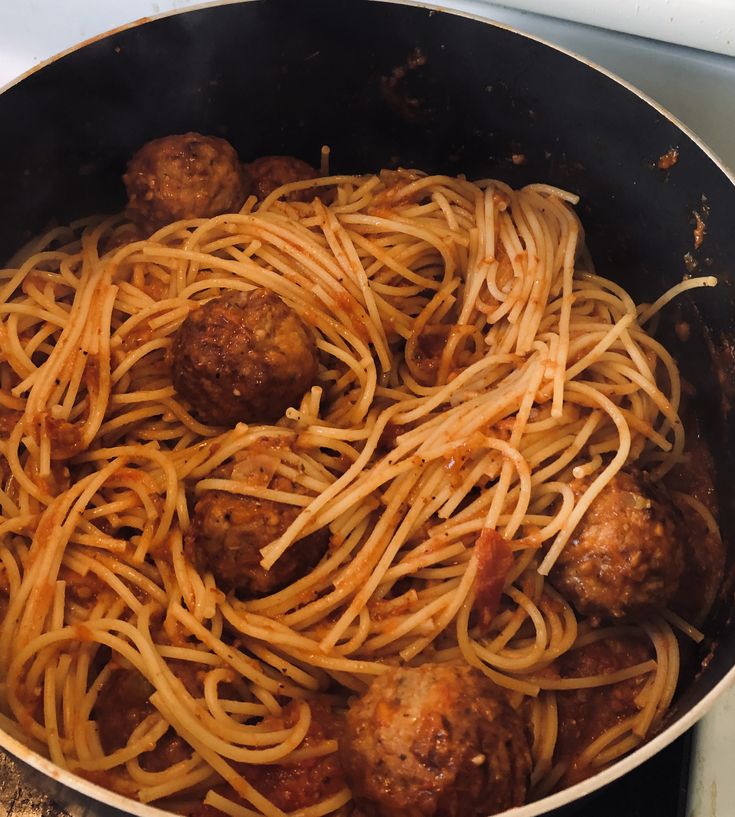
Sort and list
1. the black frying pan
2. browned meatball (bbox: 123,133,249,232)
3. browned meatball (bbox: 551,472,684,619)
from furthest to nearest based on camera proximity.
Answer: browned meatball (bbox: 123,133,249,232)
the black frying pan
browned meatball (bbox: 551,472,684,619)

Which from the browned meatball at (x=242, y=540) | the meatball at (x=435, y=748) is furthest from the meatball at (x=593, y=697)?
the browned meatball at (x=242, y=540)

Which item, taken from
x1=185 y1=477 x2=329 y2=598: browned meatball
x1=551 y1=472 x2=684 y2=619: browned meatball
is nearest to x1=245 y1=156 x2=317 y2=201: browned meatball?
x1=185 y1=477 x2=329 y2=598: browned meatball

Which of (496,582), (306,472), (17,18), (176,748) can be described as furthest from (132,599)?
(17,18)

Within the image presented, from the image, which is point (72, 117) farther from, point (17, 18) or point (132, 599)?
point (132, 599)

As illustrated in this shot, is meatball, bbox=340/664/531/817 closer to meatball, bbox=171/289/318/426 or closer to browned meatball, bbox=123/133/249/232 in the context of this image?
meatball, bbox=171/289/318/426

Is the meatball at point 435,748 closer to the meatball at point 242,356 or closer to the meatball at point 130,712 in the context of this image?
the meatball at point 130,712

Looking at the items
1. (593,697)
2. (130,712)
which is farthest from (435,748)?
(130,712)

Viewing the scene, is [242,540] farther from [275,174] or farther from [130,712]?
Result: [275,174]
